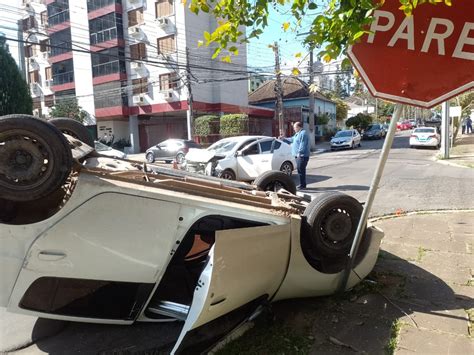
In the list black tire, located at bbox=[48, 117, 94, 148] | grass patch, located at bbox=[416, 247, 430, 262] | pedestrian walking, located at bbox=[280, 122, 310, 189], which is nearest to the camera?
black tire, located at bbox=[48, 117, 94, 148]

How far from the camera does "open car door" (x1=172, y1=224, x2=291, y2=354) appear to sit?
8.31 ft

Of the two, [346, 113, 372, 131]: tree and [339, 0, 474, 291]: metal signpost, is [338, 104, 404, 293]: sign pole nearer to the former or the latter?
[339, 0, 474, 291]: metal signpost

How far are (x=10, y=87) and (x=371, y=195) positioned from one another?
18.6 m

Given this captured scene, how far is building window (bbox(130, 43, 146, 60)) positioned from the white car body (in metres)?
34.9

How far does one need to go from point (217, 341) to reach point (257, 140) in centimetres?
Result: 964

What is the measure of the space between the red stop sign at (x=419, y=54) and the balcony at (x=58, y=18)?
4457cm

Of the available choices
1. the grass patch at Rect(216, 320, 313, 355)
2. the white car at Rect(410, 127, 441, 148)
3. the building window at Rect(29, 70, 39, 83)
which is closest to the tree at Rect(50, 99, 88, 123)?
the building window at Rect(29, 70, 39, 83)

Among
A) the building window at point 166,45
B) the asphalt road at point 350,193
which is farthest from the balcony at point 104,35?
the asphalt road at point 350,193

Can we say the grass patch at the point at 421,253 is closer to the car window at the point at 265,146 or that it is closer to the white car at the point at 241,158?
the white car at the point at 241,158

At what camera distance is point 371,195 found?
10.9 feet

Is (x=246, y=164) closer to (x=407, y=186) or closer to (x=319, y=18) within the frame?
(x=407, y=186)

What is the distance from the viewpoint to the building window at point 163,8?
110 ft

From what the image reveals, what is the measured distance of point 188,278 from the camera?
142 inches

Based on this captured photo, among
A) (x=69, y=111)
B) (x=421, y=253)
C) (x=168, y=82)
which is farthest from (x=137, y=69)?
(x=421, y=253)
